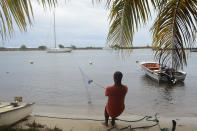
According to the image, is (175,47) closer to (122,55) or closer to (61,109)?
(122,55)

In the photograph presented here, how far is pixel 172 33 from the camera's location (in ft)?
A: 11.5

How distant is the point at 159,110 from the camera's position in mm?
11062

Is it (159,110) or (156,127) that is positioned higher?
(156,127)

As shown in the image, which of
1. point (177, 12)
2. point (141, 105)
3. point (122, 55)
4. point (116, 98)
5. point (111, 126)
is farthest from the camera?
point (141, 105)

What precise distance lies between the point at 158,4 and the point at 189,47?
0.89 metres

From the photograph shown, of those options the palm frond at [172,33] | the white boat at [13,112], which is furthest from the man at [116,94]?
the white boat at [13,112]

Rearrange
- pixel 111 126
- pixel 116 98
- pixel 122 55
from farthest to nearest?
pixel 111 126, pixel 116 98, pixel 122 55

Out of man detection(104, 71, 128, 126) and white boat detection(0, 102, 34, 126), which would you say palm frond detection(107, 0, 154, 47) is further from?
white boat detection(0, 102, 34, 126)

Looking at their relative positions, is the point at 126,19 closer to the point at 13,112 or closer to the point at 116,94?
the point at 116,94

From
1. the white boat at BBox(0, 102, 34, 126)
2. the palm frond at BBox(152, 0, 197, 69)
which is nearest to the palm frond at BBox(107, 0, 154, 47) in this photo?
the palm frond at BBox(152, 0, 197, 69)

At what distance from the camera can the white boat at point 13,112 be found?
571 centimetres

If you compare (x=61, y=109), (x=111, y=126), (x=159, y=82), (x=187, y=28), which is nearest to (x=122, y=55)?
(x=187, y=28)

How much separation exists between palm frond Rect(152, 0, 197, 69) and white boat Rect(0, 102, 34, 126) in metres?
4.58

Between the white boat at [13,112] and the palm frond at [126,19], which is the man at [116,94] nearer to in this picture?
the palm frond at [126,19]
